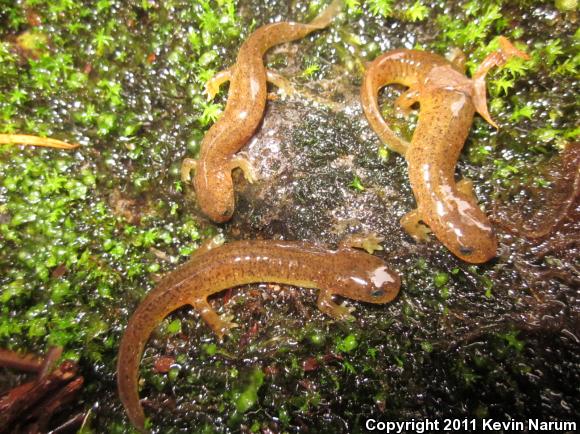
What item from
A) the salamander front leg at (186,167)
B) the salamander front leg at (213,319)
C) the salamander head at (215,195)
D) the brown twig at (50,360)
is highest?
the salamander front leg at (186,167)

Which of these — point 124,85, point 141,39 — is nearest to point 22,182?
point 124,85

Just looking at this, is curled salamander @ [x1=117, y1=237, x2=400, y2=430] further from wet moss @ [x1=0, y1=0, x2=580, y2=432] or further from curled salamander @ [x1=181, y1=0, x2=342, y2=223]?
curled salamander @ [x1=181, y1=0, x2=342, y2=223]

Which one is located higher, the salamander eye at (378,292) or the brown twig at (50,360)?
the salamander eye at (378,292)

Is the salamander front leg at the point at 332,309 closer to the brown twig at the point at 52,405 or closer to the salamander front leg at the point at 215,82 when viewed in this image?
the brown twig at the point at 52,405

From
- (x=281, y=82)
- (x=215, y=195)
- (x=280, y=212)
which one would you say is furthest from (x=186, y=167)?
(x=281, y=82)

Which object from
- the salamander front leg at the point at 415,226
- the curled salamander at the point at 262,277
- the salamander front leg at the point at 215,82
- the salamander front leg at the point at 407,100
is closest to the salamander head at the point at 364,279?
the curled salamander at the point at 262,277

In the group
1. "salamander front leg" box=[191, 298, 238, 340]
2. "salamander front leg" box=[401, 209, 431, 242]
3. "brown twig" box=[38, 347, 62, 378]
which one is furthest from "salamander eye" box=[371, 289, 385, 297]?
"brown twig" box=[38, 347, 62, 378]

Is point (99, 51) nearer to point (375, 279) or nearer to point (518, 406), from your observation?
point (375, 279)

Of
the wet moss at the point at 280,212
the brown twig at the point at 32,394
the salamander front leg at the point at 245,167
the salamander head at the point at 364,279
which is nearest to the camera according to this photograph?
the brown twig at the point at 32,394
